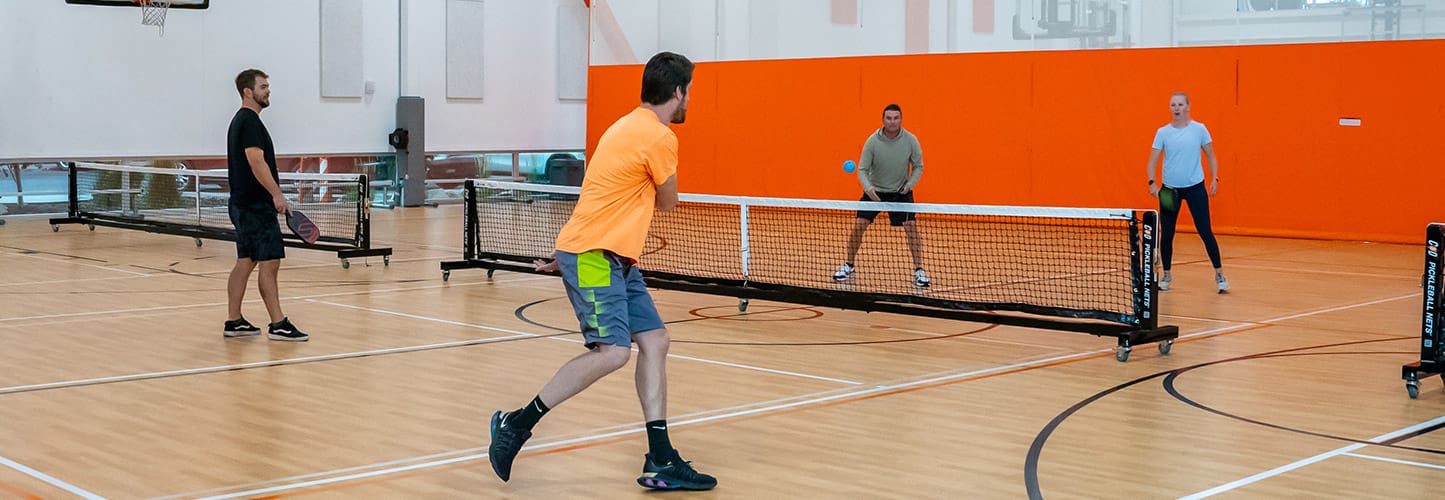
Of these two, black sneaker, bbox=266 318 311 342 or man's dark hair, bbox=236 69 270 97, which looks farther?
black sneaker, bbox=266 318 311 342

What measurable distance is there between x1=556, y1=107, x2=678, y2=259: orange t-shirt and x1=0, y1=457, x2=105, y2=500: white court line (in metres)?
1.97

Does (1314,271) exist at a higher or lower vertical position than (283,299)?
higher

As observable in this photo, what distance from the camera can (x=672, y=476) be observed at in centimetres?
549

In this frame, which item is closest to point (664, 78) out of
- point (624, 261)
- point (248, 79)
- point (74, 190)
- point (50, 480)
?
point (624, 261)

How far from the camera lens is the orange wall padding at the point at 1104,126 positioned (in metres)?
17.9

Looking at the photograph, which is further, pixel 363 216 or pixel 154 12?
pixel 154 12

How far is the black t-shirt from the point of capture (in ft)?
29.5

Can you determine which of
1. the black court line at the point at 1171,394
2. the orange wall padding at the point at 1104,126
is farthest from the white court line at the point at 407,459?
the orange wall padding at the point at 1104,126

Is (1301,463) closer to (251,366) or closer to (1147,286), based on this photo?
(1147,286)

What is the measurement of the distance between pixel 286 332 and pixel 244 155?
119 cm

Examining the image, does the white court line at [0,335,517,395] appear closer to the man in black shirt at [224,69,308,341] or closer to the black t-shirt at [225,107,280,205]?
the man in black shirt at [224,69,308,341]

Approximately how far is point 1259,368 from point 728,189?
16032mm

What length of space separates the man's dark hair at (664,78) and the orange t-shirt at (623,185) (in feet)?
0.22

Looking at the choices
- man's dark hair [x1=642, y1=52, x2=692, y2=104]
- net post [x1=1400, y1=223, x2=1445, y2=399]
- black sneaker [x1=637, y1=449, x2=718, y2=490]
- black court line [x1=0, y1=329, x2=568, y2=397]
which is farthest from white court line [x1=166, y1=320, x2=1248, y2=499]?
black court line [x1=0, y1=329, x2=568, y2=397]
